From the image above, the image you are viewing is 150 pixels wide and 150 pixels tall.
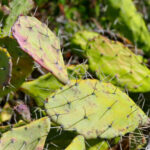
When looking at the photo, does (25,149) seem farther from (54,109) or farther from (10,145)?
(54,109)

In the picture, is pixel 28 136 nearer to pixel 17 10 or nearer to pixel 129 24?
pixel 17 10

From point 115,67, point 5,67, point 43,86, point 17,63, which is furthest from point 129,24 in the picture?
point 5,67

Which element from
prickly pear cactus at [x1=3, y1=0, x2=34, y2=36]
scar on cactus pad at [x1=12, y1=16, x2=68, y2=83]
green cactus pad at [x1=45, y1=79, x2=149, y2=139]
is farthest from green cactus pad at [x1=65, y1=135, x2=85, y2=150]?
prickly pear cactus at [x1=3, y1=0, x2=34, y2=36]

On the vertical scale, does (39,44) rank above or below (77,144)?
above

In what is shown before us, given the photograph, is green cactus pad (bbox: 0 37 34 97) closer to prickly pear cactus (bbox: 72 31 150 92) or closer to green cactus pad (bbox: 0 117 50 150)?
green cactus pad (bbox: 0 117 50 150)

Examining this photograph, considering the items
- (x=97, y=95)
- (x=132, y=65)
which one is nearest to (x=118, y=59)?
(x=132, y=65)
